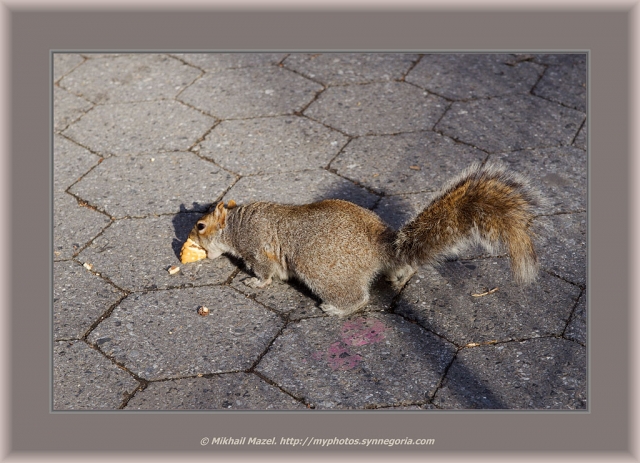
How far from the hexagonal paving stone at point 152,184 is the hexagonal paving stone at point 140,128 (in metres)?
0.12

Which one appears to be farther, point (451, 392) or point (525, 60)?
point (525, 60)

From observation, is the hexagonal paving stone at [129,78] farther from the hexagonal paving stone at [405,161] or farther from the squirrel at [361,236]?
the squirrel at [361,236]

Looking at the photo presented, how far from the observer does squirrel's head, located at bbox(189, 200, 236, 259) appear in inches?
144

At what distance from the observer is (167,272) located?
3.71 m

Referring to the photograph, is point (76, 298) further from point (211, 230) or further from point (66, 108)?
point (66, 108)

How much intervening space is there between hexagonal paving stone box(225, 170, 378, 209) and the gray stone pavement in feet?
0.04

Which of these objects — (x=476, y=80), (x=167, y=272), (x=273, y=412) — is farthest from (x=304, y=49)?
(x=476, y=80)

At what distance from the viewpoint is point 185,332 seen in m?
3.36

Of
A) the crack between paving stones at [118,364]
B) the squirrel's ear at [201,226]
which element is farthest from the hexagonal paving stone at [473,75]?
the crack between paving stones at [118,364]

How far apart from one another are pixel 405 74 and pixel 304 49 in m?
1.83

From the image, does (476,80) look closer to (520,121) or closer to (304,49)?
(520,121)

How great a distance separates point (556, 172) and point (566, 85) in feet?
3.26

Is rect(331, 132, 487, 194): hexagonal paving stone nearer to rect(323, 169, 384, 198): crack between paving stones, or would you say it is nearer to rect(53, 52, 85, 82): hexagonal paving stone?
rect(323, 169, 384, 198): crack between paving stones

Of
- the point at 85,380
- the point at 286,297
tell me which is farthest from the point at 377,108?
the point at 85,380
